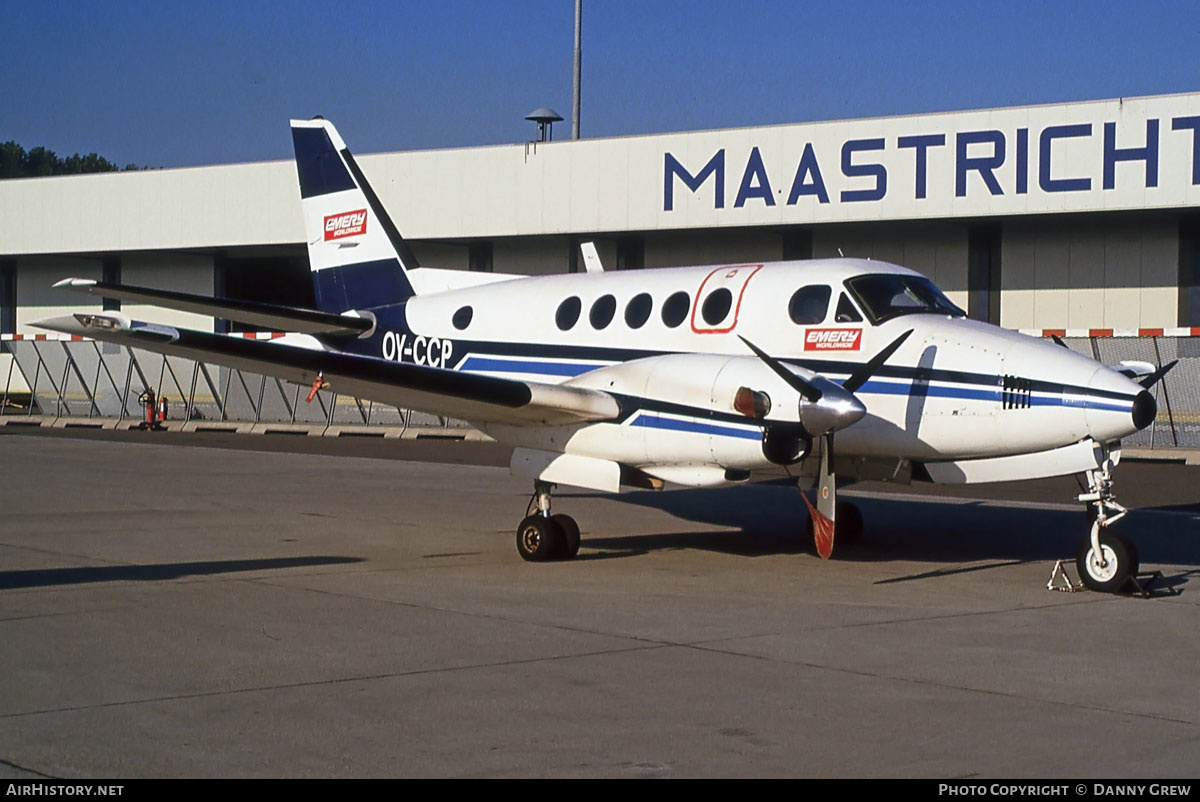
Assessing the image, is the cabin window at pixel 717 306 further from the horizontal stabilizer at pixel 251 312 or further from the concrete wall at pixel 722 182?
the concrete wall at pixel 722 182

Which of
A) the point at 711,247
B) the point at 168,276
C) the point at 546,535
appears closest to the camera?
the point at 546,535

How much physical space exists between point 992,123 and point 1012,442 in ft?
71.8

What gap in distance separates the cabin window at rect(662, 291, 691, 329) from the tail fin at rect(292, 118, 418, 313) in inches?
169

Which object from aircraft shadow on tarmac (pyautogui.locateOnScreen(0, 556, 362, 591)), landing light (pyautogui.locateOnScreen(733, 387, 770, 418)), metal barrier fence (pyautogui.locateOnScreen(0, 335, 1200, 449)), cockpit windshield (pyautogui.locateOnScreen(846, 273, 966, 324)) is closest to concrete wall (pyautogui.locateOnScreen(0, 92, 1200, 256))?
metal barrier fence (pyautogui.locateOnScreen(0, 335, 1200, 449))

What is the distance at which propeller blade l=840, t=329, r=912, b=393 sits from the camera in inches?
447

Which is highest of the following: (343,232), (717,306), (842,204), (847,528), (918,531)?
(842,204)

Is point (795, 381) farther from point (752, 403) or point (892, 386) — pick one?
point (892, 386)

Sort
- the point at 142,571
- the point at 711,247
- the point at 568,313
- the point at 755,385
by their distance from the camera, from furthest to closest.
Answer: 1. the point at 711,247
2. the point at 568,313
3. the point at 142,571
4. the point at 755,385

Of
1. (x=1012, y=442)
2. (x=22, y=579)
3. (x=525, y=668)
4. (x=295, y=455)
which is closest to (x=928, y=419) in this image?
(x=1012, y=442)

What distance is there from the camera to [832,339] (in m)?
12.0

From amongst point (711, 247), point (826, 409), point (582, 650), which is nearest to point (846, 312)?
point (826, 409)

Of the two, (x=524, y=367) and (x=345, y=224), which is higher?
(x=345, y=224)

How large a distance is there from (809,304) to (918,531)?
4272 mm

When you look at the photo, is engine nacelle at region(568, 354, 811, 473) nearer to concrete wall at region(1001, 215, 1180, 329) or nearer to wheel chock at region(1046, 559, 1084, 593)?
wheel chock at region(1046, 559, 1084, 593)
